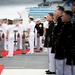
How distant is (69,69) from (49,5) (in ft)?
46.1

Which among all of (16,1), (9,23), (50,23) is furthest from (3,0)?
(50,23)

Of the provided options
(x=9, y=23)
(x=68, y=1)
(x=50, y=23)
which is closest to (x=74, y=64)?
(x=50, y=23)

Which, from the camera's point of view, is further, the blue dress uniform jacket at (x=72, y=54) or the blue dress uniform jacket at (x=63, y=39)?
the blue dress uniform jacket at (x=63, y=39)

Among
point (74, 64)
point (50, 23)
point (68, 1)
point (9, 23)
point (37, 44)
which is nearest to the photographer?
point (74, 64)

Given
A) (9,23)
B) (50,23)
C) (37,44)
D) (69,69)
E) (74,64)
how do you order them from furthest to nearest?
(37,44)
(9,23)
(50,23)
(69,69)
(74,64)

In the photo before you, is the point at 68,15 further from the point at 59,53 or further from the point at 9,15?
the point at 9,15

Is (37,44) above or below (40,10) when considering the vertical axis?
below

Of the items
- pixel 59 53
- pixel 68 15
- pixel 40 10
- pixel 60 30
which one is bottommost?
pixel 59 53

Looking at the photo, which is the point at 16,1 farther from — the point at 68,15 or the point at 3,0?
the point at 68,15

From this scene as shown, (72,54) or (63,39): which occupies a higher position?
(63,39)

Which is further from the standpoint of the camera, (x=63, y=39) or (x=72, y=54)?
(x=63, y=39)

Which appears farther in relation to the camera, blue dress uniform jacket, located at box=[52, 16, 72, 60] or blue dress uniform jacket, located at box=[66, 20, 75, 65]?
blue dress uniform jacket, located at box=[52, 16, 72, 60]

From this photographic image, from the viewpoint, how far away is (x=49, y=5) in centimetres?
1883

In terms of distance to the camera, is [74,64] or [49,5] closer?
[74,64]
